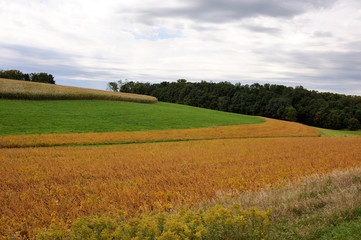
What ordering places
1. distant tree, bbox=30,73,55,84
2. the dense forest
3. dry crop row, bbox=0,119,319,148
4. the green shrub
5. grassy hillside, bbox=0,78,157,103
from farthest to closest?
distant tree, bbox=30,73,55,84, the dense forest, grassy hillside, bbox=0,78,157,103, dry crop row, bbox=0,119,319,148, the green shrub

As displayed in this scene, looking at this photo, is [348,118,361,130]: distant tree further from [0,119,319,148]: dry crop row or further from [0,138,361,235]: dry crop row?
[0,138,361,235]: dry crop row

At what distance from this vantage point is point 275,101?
73375 mm

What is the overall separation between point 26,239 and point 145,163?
672 cm

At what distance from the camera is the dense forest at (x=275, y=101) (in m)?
65.8

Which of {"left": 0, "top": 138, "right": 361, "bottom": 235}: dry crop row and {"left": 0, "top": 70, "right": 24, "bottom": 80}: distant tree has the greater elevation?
{"left": 0, "top": 70, "right": 24, "bottom": 80}: distant tree

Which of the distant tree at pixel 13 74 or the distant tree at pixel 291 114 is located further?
the distant tree at pixel 13 74

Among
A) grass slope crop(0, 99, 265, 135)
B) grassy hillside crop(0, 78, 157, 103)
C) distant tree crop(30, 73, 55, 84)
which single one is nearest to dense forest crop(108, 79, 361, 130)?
distant tree crop(30, 73, 55, 84)

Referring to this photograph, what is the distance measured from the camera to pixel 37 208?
6270 mm

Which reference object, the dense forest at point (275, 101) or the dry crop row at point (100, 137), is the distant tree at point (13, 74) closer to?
the dense forest at point (275, 101)

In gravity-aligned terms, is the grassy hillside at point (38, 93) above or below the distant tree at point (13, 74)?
below

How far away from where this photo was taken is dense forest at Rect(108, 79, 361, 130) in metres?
65.8

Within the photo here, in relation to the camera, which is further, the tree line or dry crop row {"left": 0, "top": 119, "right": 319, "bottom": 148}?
the tree line

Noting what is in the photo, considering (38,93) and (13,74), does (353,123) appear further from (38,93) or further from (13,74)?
(13,74)

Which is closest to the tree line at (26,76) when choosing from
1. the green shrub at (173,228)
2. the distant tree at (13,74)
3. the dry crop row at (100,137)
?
the distant tree at (13,74)
